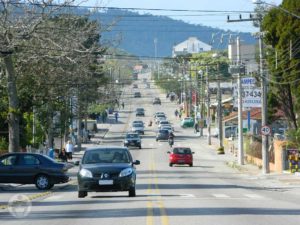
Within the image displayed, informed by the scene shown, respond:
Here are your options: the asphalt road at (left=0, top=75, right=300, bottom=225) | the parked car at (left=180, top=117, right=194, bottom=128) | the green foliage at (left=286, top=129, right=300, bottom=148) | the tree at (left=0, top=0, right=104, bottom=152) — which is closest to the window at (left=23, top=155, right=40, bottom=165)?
the asphalt road at (left=0, top=75, right=300, bottom=225)

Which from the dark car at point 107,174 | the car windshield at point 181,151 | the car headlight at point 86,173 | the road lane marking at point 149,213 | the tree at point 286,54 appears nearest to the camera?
the road lane marking at point 149,213

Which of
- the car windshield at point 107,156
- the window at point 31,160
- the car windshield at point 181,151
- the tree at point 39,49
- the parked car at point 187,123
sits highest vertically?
the tree at point 39,49

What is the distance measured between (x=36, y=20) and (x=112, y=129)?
8524cm

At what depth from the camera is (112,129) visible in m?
122

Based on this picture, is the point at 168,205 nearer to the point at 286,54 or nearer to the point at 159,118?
the point at 286,54

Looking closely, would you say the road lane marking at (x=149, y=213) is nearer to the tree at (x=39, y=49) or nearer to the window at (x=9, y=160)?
the window at (x=9, y=160)

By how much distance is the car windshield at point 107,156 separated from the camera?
29.4 meters

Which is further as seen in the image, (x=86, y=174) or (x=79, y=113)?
(x=79, y=113)

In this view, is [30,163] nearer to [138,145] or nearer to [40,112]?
[40,112]

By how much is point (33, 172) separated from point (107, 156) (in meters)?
7.39

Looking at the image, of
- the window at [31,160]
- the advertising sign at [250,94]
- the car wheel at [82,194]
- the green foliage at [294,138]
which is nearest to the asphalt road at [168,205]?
the car wheel at [82,194]

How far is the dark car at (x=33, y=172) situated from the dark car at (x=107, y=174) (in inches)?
268

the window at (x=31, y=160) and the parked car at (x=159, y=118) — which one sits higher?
the parked car at (x=159, y=118)

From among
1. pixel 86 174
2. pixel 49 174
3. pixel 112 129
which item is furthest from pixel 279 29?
pixel 112 129
